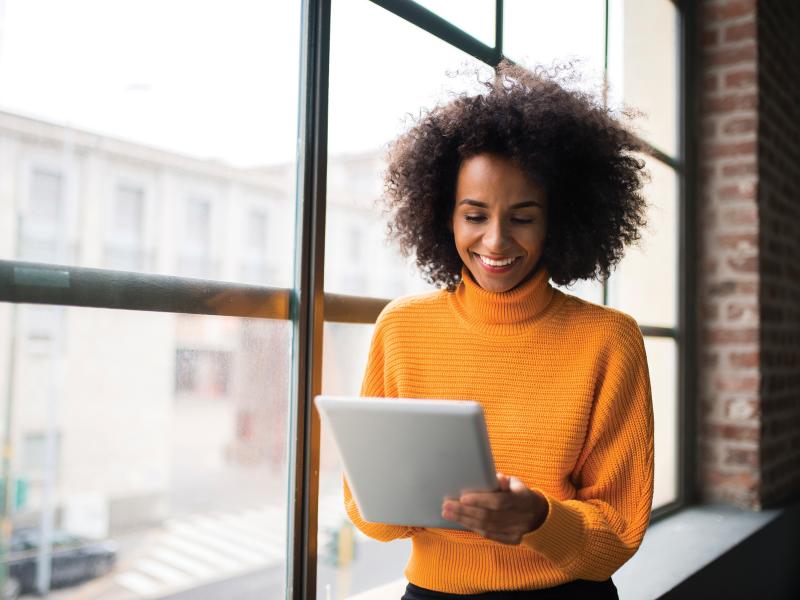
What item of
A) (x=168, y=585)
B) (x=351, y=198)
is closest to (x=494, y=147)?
(x=351, y=198)

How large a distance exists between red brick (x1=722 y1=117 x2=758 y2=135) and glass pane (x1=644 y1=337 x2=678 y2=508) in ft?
2.69

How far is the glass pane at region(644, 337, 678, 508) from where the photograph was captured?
2.82 meters

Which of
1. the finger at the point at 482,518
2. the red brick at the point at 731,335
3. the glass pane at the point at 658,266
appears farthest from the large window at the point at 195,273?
the red brick at the point at 731,335

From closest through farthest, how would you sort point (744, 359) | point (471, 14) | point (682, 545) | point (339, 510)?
point (339, 510), point (471, 14), point (682, 545), point (744, 359)

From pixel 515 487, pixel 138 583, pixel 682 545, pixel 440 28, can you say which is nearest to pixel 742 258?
pixel 682 545

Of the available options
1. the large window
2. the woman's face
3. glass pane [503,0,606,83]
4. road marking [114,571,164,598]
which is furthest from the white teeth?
glass pane [503,0,606,83]

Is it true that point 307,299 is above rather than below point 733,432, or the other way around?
above

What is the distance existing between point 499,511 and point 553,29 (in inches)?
65.6

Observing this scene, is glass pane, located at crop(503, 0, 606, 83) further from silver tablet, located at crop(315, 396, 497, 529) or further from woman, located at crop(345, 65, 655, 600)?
silver tablet, located at crop(315, 396, 497, 529)

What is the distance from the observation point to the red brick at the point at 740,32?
2832 mm

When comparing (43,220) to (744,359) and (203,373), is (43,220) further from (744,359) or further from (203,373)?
(744,359)

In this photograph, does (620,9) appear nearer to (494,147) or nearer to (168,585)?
(494,147)

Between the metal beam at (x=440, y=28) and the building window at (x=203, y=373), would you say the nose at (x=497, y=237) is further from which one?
the metal beam at (x=440, y=28)

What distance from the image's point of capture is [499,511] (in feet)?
3.10
